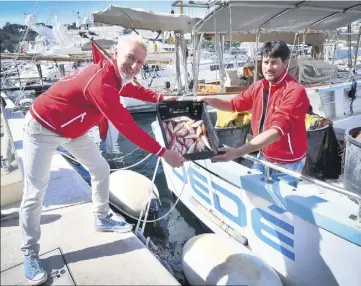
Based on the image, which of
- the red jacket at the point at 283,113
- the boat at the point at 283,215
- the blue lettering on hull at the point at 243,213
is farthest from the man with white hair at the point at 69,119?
the blue lettering on hull at the point at 243,213

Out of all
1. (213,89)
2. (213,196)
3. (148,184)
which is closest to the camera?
(213,196)

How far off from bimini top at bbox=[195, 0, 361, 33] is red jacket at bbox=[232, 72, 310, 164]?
2.51 metres

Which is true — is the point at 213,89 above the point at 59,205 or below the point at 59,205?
above

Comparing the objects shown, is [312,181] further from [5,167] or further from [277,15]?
[277,15]

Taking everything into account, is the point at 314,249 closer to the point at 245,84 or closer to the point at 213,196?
the point at 213,196

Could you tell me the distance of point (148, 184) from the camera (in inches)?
207

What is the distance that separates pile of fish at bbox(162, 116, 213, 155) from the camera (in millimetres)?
2697

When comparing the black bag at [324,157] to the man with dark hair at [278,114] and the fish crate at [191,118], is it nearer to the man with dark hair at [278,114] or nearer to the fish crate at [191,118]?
the man with dark hair at [278,114]

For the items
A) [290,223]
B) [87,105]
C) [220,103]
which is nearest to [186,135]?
[220,103]

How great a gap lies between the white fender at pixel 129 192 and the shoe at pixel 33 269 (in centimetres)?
223

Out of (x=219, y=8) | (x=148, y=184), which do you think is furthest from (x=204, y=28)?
(x=148, y=184)

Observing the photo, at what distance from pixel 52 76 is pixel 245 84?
20.6m

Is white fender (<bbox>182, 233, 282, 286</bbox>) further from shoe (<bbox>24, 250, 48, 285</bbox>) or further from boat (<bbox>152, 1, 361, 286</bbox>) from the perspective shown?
shoe (<bbox>24, 250, 48, 285</bbox>)

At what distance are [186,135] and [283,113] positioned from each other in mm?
877
